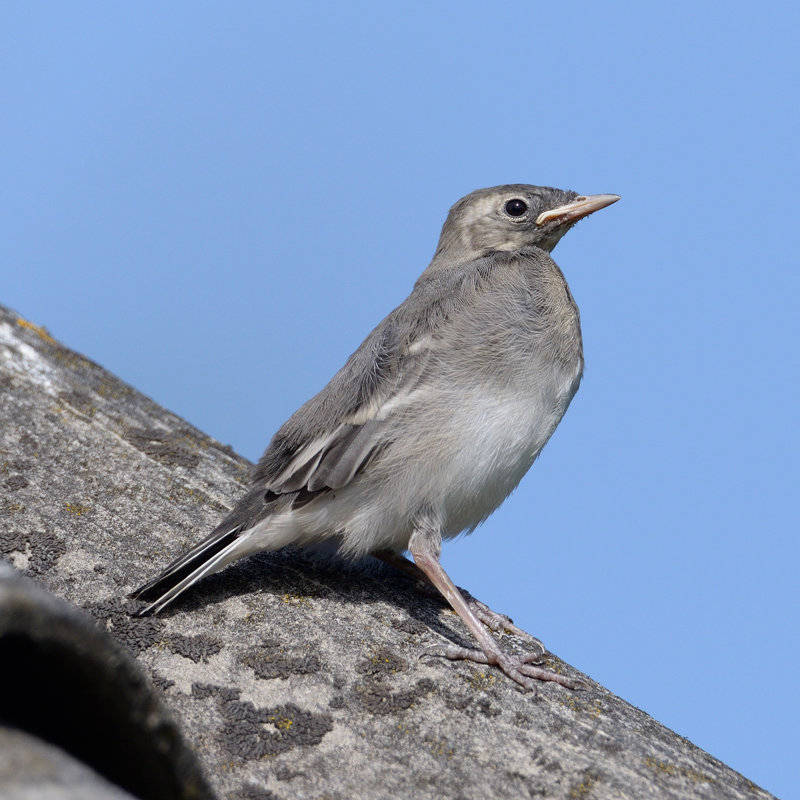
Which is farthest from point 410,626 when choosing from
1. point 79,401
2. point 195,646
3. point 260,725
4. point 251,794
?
point 79,401

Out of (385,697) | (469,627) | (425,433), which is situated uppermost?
(425,433)

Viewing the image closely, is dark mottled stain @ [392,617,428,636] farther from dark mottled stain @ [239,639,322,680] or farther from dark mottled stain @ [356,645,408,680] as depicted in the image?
dark mottled stain @ [239,639,322,680]

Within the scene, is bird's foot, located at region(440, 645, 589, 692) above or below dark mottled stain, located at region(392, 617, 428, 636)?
above

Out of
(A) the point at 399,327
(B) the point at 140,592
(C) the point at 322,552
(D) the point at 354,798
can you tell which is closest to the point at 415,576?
(C) the point at 322,552

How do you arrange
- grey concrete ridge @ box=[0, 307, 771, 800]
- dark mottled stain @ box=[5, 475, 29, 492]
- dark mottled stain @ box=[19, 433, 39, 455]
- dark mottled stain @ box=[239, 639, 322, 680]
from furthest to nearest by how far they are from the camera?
1. dark mottled stain @ box=[19, 433, 39, 455]
2. dark mottled stain @ box=[5, 475, 29, 492]
3. dark mottled stain @ box=[239, 639, 322, 680]
4. grey concrete ridge @ box=[0, 307, 771, 800]

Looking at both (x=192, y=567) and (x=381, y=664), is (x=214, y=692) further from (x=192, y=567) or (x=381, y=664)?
(x=192, y=567)

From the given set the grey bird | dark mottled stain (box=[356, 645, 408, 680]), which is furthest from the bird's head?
dark mottled stain (box=[356, 645, 408, 680])

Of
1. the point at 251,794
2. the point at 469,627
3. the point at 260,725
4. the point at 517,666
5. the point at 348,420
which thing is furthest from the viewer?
the point at 348,420
